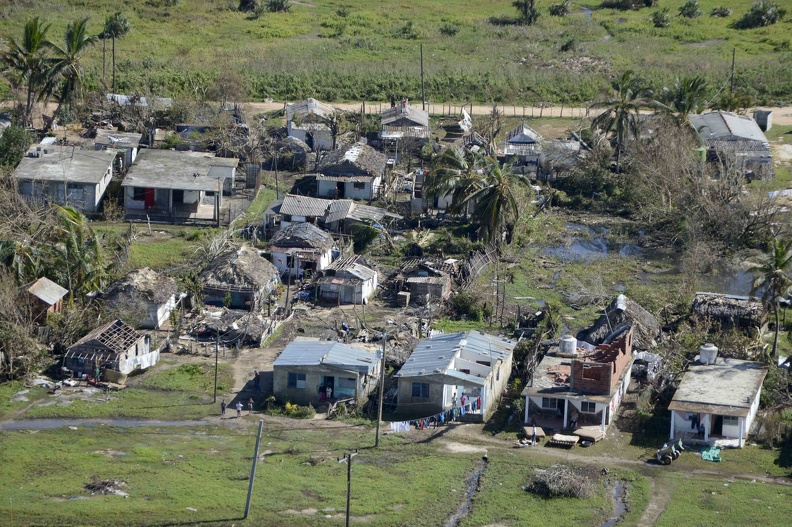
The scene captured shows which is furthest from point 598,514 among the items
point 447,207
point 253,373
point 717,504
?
point 447,207

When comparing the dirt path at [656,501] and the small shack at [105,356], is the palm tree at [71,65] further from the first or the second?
the dirt path at [656,501]

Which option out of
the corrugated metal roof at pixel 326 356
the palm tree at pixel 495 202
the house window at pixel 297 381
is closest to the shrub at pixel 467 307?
the corrugated metal roof at pixel 326 356

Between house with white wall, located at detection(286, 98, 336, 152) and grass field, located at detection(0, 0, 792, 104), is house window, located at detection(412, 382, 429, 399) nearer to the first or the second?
house with white wall, located at detection(286, 98, 336, 152)

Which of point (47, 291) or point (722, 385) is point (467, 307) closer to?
point (722, 385)

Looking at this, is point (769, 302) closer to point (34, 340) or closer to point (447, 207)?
point (447, 207)

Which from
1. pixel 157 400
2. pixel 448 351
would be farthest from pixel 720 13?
pixel 157 400
